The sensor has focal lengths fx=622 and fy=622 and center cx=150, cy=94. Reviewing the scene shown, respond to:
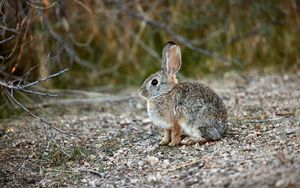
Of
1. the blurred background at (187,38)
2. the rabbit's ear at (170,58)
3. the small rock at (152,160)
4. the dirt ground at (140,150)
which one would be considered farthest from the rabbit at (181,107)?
the blurred background at (187,38)

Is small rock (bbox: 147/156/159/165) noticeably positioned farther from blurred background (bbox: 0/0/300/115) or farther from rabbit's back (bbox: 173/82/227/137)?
blurred background (bbox: 0/0/300/115)

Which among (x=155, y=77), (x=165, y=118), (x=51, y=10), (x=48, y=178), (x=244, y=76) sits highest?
(x=51, y=10)

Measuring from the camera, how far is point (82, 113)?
697cm

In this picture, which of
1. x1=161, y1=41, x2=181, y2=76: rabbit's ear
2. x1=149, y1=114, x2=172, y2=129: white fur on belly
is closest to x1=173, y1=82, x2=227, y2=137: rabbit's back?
x1=149, y1=114, x2=172, y2=129: white fur on belly

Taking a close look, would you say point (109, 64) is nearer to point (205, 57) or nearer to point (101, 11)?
point (101, 11)

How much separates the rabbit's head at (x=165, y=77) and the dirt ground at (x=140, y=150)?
44 cm

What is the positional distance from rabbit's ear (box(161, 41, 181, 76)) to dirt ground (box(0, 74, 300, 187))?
63 cm

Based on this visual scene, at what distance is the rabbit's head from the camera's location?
17.8 ft

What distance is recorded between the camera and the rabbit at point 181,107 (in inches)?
200

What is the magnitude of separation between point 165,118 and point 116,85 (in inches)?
123

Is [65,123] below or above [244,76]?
below

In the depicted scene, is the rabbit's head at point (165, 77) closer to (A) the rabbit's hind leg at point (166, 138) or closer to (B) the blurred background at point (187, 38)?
(A) the rabbit's hind leg at point (166, 138)

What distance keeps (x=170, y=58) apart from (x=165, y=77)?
0.57 feet

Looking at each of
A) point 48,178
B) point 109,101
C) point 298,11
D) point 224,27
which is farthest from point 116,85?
point 48,178
